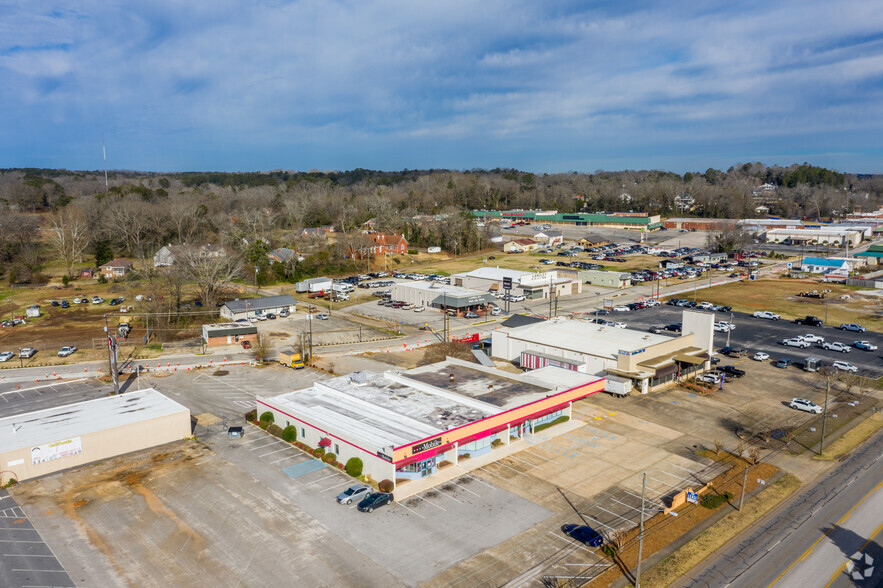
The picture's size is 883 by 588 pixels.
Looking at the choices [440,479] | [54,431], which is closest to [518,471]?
[440,479]

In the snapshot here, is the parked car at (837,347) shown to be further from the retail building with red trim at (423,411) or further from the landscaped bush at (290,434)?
the landscaped bush at (290,434)

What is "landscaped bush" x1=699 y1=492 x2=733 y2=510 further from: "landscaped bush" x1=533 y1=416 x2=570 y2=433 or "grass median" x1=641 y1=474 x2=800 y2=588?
"landscaped bush" x1=533 y1=416 x2=570 y2=433

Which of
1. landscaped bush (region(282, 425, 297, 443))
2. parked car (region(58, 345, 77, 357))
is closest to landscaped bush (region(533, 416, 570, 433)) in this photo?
landscaped bush (region(282, 425, 297, 443))

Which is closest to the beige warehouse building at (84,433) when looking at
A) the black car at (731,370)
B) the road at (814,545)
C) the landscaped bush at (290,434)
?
the landscaped bush at (290,434)

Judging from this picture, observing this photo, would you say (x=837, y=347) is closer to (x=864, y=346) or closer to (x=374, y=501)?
(x=864, y=346)

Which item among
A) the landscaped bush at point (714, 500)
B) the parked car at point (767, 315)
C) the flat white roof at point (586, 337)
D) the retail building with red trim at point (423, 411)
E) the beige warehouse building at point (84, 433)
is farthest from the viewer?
the parked car at point (767, 315)

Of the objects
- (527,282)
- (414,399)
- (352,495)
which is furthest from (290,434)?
(527,282)

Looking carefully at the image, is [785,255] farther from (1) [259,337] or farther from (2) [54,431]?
(2) [54,431]
